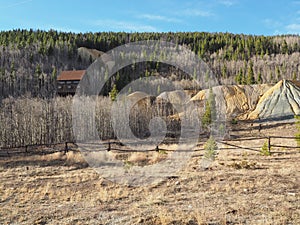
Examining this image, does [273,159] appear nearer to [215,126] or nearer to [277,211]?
[277,211]

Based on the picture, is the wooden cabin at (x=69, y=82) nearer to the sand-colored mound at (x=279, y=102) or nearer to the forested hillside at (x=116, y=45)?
the forested hillside at (x=116, y=45)

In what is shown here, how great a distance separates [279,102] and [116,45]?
81.9 meters

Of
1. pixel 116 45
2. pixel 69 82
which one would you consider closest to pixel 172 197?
pixel 69 82

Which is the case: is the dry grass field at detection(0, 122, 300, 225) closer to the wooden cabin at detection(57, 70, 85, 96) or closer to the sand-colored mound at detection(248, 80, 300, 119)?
the sand-colored mound at detection(248, 80, 300, 119)

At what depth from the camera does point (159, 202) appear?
30.1 ft

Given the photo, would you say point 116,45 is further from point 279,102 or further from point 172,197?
point 172,197

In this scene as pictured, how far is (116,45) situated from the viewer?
111 meters

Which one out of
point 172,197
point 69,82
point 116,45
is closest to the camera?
point 172,197

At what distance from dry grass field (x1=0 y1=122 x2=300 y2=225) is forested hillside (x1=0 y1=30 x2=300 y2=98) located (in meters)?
52.2

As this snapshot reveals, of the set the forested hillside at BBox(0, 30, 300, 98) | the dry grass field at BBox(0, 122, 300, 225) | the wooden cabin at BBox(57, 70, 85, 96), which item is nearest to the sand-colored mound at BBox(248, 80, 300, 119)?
the forested hillside at BBox(0, 30, 300, 98)

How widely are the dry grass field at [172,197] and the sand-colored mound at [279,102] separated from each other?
78.5ft

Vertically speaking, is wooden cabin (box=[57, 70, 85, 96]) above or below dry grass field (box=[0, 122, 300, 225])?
above

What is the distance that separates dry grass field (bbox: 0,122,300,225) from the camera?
763 centimetres

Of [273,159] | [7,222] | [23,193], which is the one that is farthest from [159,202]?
[273,159]
